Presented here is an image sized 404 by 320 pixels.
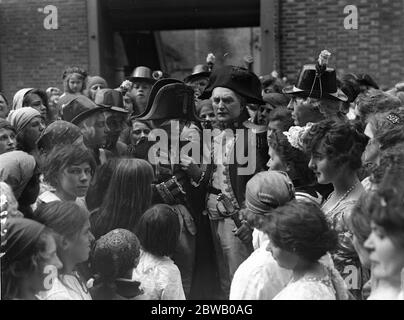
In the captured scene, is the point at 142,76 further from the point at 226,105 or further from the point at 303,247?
the point at 303,247

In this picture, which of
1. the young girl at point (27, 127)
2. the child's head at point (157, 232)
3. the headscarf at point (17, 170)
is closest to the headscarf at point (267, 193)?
the child's head at point (157, 232)

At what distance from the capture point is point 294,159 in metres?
3.97

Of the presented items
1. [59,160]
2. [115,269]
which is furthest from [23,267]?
[59,160]

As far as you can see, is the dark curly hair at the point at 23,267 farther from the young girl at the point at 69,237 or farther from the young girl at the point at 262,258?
the young girl at the point at 262,258

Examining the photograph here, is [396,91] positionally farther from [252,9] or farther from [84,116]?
[252,9]

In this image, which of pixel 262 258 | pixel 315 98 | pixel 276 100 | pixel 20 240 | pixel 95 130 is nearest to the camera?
pixel 20 240

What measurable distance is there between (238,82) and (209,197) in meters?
0.80

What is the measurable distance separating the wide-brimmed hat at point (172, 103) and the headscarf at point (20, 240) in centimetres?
210

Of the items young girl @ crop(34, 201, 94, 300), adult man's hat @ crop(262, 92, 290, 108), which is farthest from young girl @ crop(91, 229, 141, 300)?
adult man's hat @ crop(262, 92, 290, 108)

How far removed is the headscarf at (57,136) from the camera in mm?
4113

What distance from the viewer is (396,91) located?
251 inches

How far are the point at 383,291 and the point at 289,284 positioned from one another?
1.38 feet

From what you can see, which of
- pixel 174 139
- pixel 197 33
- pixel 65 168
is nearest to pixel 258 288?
pixel 65 168

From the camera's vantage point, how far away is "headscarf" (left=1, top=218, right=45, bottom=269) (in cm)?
252
